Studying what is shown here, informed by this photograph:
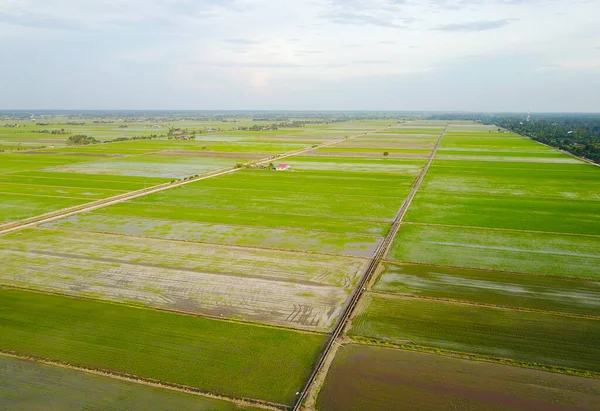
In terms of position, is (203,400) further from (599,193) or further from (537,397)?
(599,193)

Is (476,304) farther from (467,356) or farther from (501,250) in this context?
(501,250)

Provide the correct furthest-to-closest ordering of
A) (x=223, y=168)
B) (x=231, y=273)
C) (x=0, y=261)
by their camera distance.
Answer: (x=223, y=168), (x=0, y=261), (x=231, y=273)

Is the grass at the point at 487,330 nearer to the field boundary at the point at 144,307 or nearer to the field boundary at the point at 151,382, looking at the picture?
the field boundary at the point at 144,307

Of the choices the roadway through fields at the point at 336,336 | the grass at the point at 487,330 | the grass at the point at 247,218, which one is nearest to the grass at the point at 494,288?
the roadway through fields at the point at 336,336

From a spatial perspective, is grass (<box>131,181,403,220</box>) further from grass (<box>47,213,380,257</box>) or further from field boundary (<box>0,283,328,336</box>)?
field boundary (<box>0,283,328,336</box>)

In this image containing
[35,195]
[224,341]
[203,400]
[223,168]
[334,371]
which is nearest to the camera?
[203,400]

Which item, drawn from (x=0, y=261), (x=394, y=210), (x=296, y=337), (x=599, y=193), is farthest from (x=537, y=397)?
(x=599, y=193)
